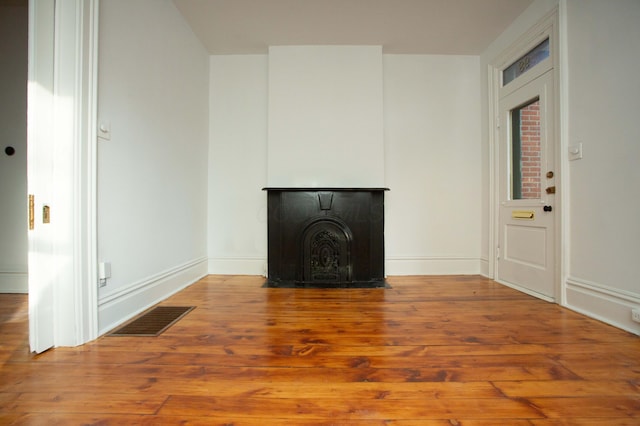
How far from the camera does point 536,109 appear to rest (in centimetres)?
268

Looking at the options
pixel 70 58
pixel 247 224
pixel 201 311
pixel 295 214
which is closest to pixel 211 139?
pixel 247 224

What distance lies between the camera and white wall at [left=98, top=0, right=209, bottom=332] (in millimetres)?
1869

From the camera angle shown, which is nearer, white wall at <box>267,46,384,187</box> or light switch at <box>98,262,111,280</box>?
light switch at <box>98,262,111,280</box>

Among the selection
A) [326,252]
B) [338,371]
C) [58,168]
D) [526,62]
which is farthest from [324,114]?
[338,371]

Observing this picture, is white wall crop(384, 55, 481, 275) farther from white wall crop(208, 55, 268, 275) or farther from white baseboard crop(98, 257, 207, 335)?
white baseboard crop(98, 257, 207, 335)

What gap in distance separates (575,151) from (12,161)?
4994 mm

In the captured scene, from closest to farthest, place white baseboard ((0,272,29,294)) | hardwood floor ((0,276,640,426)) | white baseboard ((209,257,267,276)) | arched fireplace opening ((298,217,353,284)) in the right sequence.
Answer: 1. hardwood floor ((0,276,640,426))
2. white baseboard ((0,272,29,294))
3. arched fireplace opening ((298,217,353,284))
4. white baseboard ((209,257,267,276))

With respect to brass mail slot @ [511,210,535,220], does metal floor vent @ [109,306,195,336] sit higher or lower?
lower

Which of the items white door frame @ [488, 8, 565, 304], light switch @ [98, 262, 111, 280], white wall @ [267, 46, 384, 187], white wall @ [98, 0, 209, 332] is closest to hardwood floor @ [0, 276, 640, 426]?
light switch @ [98, 262, 111, 280]

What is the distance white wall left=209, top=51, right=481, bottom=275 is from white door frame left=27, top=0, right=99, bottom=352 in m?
1.90

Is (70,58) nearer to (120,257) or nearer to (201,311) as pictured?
(120,257)

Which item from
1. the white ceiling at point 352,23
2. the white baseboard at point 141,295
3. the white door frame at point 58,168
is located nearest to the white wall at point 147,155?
the white baseboard at point 141,295

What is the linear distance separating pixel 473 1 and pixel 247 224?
→ 3.29 m

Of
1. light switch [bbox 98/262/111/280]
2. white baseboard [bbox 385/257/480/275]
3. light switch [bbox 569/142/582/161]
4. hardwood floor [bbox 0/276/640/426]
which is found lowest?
hardwood floor [bbox 0/276/640/426]
